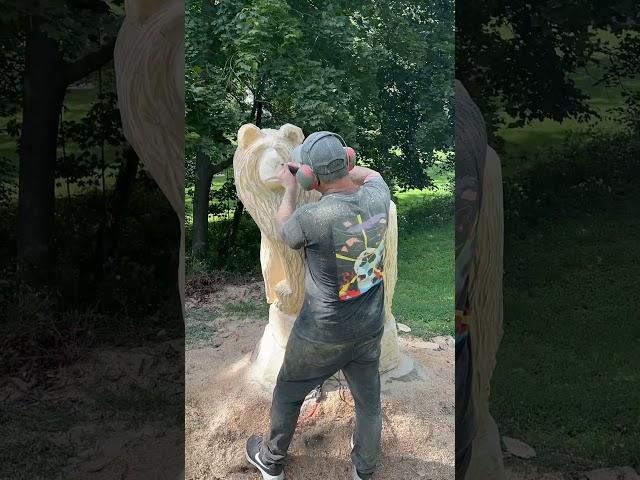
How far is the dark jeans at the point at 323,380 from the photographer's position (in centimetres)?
308

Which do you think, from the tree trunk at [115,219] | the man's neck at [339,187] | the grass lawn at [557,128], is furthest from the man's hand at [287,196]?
the grass lawn at [557,128]

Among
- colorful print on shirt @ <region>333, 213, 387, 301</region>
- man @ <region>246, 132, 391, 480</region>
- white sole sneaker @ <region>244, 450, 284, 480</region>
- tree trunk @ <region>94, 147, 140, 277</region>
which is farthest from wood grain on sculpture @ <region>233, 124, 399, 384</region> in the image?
tree trunk @ <region>94, 147, 140, 277</region>

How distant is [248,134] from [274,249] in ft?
1.71

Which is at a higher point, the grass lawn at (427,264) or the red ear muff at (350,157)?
the red ear muff at (350,157)

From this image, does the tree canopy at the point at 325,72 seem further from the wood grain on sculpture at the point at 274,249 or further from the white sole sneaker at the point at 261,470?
the white sole sneaker at the point at 261,470

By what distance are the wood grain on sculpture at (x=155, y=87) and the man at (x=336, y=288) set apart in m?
0.54

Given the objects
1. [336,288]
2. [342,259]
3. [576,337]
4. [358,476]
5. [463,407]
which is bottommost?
[358,476]

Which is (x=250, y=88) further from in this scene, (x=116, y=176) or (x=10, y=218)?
(x=10, y=218)

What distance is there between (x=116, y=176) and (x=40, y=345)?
80 centimetres

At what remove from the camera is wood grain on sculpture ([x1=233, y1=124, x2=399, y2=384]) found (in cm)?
319

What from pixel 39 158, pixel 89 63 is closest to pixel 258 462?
pixel 39 158

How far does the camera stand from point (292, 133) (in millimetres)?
3234

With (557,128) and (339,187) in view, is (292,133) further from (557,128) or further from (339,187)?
(557,128)

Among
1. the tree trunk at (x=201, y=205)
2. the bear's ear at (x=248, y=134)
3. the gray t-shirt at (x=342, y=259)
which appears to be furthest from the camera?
the tree trunk at (x=201, y=205)
